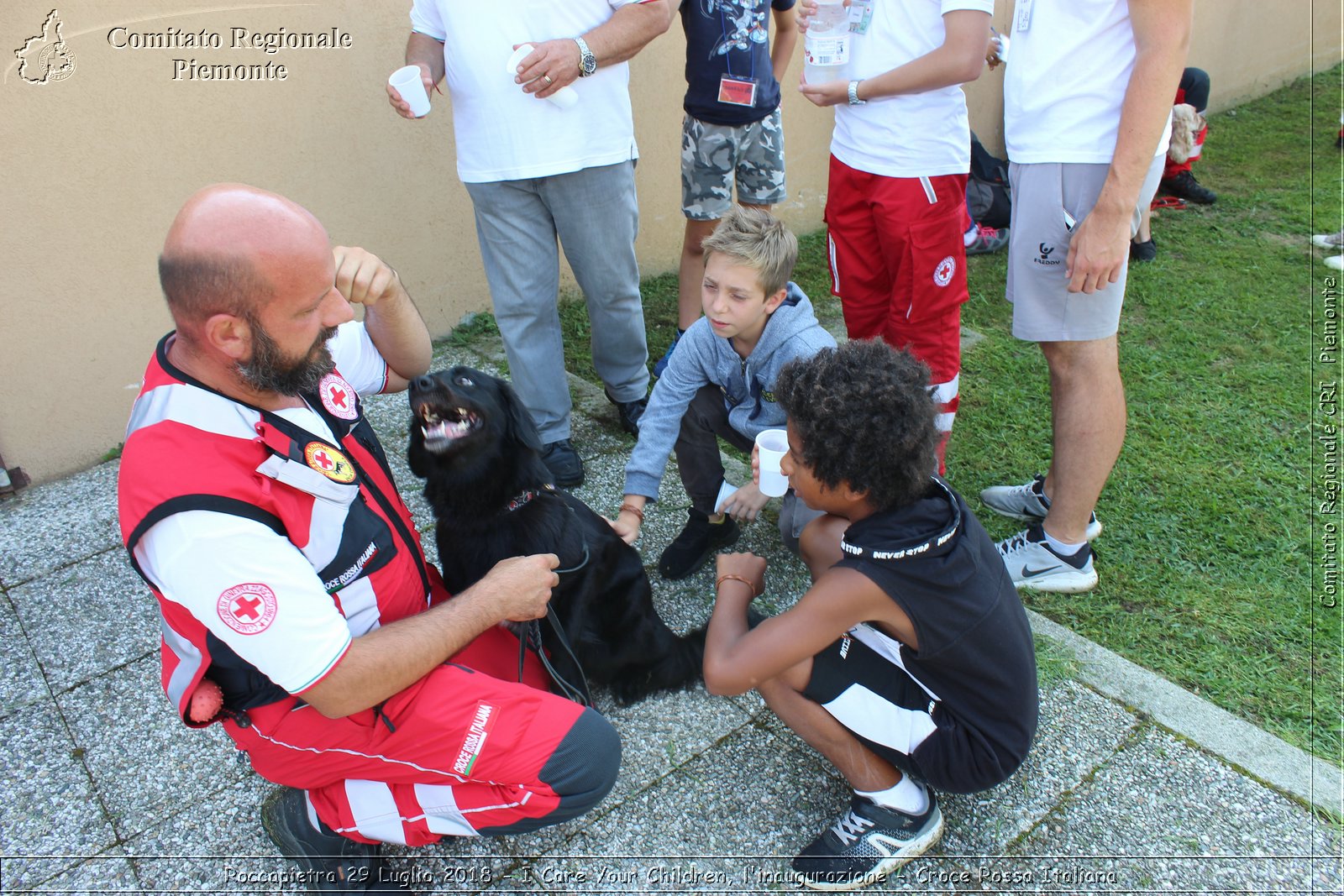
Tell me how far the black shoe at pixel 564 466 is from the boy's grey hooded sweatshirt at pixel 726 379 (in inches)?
29.1

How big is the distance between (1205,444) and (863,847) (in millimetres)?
2740

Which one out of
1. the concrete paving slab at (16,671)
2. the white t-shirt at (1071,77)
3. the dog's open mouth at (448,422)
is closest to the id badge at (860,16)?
the white t-shirt at (1071,77)

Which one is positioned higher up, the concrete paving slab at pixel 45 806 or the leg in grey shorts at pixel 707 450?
the leg in grey shorts at pixel 707 450

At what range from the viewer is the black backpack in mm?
5918

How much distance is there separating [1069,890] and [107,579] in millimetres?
3096

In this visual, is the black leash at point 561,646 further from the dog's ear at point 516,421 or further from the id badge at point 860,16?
the id badge at point 860,16

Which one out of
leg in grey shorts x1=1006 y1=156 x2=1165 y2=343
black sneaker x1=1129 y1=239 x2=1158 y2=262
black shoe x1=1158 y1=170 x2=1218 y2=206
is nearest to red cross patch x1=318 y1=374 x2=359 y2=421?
leg in grey shorts x1=1006 y1=156 x2=1165 y2=343

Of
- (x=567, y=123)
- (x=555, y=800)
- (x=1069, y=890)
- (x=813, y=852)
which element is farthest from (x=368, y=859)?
(x=567, y=123)

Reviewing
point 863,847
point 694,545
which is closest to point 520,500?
point 694,545

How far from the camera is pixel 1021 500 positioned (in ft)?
10.8

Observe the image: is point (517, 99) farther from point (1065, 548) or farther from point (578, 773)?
point (1065, 548)

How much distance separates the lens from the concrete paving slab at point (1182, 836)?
1.98 meters

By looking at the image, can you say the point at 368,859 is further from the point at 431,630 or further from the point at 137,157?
the point at 137,157

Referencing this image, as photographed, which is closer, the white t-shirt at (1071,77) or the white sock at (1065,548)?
the white t-shirt at (1071,77)
